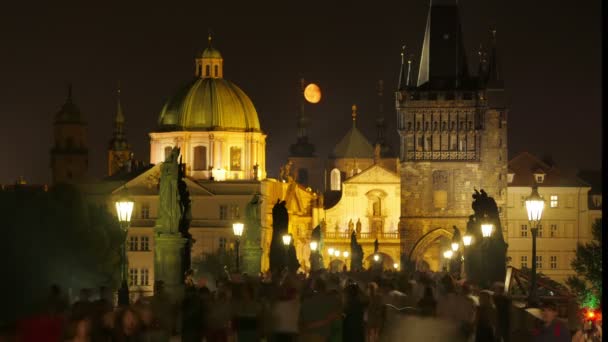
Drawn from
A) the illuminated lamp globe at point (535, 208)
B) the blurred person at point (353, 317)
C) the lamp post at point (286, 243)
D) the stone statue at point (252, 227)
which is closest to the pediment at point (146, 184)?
the stone statue at point (252, 227)

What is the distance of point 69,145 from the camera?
151375 millimetres

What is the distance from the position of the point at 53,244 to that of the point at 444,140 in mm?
47758

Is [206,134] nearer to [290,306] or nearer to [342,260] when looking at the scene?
[342,260]

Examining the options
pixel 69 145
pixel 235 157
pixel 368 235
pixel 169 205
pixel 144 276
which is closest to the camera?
pixel 169 205

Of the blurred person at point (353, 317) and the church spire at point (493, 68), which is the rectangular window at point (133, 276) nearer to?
the church spire at point (493, 68)

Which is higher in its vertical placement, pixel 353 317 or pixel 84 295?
pixel 84 295

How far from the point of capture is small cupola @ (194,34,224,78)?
5182 inches

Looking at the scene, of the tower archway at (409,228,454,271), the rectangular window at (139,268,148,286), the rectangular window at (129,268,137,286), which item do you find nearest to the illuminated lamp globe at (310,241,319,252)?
the rectangular window at (129,268,137,286)

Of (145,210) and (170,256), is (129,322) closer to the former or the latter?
(170,256)

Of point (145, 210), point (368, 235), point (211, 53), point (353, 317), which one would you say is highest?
point (211, 53)

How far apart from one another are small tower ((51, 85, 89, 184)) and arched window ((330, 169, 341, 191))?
28209mm

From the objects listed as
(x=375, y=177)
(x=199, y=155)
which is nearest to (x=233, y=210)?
(x=199, y=155)

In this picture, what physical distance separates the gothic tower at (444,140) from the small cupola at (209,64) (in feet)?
53.7

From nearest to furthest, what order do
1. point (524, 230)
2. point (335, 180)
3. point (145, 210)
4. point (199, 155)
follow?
point (145, 210)
point (199, 155)
point (524, 230)
point (335, 180)
